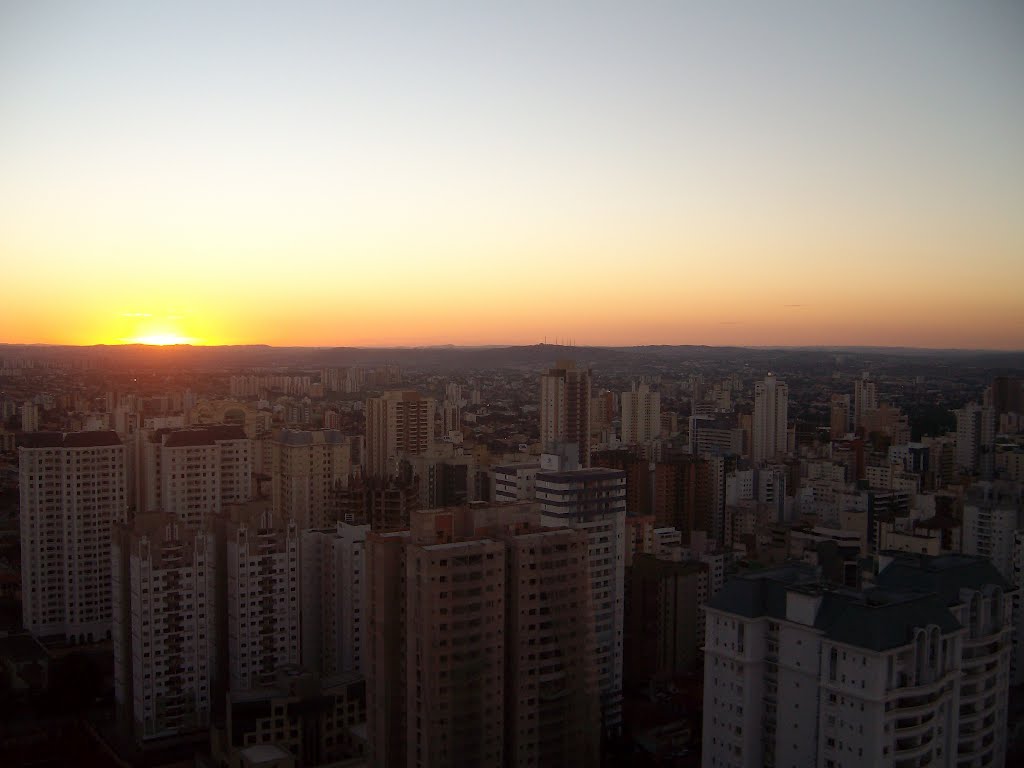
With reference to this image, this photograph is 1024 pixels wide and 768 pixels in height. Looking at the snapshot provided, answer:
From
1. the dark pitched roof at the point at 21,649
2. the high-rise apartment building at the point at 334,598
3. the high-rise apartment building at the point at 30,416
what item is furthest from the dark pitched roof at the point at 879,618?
the high-rise apartment building at the point at 30,416

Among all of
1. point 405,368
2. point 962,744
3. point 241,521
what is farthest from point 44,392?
point 962,744

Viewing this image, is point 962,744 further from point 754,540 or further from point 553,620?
point 754,540

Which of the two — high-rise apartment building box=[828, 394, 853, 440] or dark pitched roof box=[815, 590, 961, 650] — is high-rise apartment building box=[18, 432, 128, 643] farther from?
high-rise apartment building box=[828, 394, 853, 440]

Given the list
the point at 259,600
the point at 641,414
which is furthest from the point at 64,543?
the point at 641,414

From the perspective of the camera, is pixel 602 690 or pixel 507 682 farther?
pixel 602 690

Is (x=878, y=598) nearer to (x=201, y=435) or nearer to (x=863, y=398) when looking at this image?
(x=201, y=435)

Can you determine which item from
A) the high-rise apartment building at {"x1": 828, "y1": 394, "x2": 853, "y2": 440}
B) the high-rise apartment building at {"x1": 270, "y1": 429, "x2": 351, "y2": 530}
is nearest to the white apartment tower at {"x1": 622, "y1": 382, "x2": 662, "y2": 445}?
the high-rise apartment building at {"x1": 828, "y1": 394, "x2": 853, "y2": 440}
